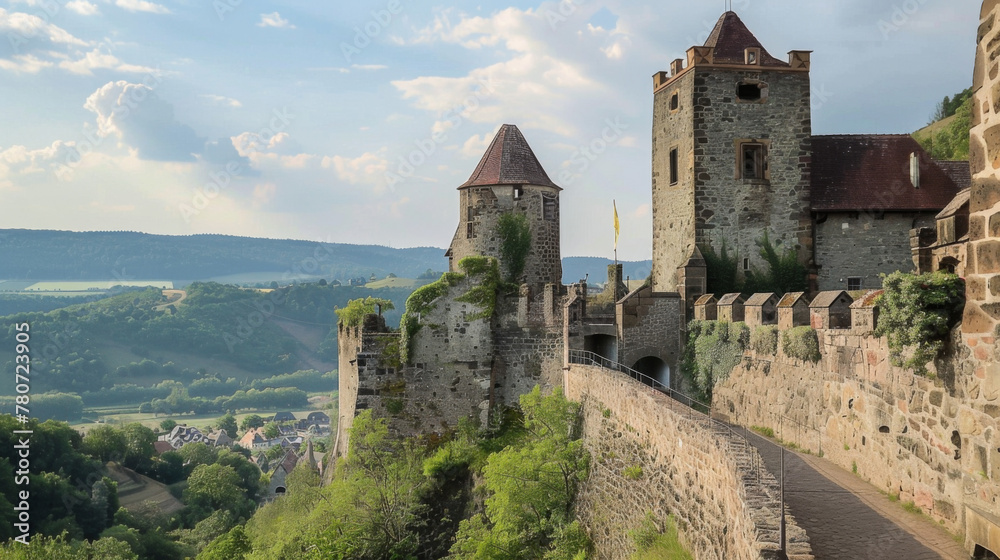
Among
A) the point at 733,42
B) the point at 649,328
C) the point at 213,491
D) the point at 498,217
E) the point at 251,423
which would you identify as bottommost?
the point at 251,423

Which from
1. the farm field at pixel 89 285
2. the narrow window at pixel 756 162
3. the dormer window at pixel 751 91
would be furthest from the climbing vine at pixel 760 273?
the farm field at pixel 89 285

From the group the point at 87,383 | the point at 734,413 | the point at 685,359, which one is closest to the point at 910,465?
the point at 734,413

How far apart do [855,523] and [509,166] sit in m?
19.4

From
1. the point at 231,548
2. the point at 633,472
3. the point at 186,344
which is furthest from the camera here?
the point at 186,344

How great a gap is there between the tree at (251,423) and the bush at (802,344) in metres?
124

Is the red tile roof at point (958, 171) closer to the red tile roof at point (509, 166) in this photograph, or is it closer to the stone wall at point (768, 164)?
the stone wall at point (768, 164)

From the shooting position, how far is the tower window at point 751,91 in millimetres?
25578

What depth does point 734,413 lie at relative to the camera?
19562mm

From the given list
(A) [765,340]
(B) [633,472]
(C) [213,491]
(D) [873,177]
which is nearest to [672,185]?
(D) [873,177]

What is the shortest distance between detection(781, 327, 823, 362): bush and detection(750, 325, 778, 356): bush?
803 mm

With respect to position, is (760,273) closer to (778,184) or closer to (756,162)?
(778,184)

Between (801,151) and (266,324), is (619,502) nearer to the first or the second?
(801,151)

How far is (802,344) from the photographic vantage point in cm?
1559

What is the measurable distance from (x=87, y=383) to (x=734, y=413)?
124 meters
